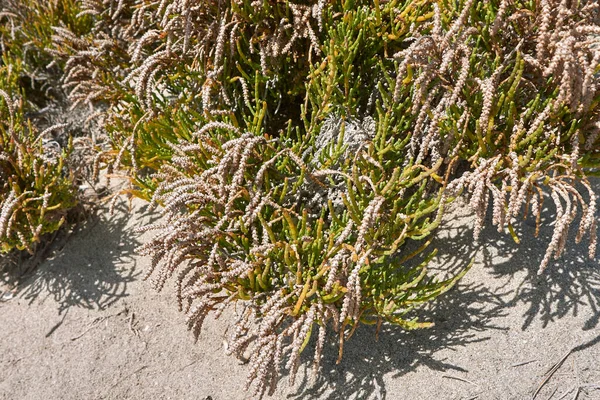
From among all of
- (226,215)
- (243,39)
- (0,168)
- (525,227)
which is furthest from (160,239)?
(525,227)

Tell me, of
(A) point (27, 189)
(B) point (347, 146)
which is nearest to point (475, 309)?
(B) point (347, 146)

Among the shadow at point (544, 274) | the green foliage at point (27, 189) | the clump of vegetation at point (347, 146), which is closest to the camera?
the clump of vegetation at point (347, 146)

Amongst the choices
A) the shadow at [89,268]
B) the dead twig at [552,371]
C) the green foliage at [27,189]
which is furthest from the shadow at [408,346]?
the green foliage at [27,189]

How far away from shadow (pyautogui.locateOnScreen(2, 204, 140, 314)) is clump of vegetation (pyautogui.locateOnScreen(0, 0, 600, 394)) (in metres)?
0.55

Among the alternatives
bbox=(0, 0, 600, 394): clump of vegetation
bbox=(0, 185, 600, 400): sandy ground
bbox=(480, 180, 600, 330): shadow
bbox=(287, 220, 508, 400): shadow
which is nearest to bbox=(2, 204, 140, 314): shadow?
bbox=(0, 185, 600, 400): sandy ground

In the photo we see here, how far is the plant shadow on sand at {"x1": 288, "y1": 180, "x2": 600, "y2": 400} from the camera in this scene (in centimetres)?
202

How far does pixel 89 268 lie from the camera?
2.84 metres

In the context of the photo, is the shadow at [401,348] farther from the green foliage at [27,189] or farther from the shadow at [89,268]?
the green foliage at [27,189]

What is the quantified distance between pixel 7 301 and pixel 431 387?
2366 mm

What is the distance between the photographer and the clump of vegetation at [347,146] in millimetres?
1842

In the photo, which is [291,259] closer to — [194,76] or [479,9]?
[194,76]

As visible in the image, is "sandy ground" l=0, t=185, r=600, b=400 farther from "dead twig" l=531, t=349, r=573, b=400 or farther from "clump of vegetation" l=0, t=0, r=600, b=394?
"clump of vegetation" l=0, t=0, r=600, b=394

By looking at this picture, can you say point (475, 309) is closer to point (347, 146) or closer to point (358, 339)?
point (358, 339)

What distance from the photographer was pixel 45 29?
11.3ft
